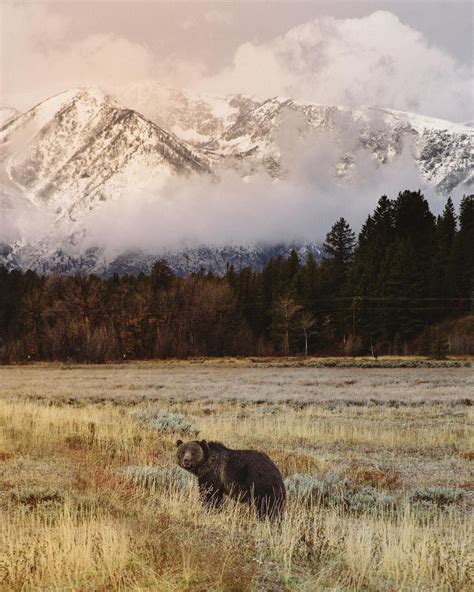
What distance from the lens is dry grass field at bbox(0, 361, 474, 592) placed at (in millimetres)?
6270

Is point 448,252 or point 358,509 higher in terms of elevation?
point 448,252

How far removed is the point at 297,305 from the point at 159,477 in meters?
79.9

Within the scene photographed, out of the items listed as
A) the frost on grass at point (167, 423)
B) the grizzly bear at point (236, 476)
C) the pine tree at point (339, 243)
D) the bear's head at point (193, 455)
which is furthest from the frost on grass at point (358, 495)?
the pine tree at point (339, 243)

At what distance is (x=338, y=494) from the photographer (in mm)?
11109

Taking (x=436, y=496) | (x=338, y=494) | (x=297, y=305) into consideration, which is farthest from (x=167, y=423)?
(x=297, y=305)

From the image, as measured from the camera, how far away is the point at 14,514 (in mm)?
8516

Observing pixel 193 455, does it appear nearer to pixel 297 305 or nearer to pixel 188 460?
pixel 188 460

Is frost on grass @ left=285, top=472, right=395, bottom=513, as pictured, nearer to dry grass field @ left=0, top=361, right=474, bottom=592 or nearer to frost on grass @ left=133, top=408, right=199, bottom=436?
dry grass field @ left=0, top=361, right=474, bottom=592

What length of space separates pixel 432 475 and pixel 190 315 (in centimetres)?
8422

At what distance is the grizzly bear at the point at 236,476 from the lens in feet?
27.9

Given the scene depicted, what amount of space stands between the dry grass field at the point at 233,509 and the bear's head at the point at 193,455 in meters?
0.58

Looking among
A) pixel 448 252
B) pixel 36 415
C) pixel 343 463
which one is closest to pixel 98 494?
pixel 343 463

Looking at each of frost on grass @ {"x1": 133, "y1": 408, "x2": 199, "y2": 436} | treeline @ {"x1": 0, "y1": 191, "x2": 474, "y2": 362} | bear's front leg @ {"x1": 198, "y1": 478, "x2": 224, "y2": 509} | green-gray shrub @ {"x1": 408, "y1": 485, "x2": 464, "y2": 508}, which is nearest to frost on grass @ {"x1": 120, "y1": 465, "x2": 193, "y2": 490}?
bear's front leg @ {"x1": 198, "y1": 478, "x2": 224, "y2": 509}

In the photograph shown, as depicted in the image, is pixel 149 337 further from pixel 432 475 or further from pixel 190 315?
pixel 432 475
